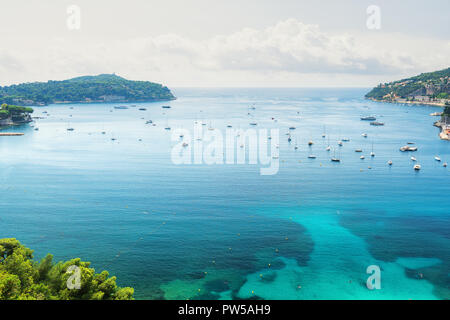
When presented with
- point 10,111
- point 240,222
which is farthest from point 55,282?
point 10,111

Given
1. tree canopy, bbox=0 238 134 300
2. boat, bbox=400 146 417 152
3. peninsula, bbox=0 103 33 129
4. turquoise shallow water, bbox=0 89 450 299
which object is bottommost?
turquoise shallow water, bbox=0 89 450 299

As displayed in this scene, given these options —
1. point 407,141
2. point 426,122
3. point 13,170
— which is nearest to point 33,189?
point 13,170

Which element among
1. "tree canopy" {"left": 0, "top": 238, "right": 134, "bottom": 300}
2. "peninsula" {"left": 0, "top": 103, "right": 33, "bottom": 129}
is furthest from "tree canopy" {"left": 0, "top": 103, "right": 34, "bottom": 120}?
"tree canopy" {"left": 0, "top": 238, "right": 134, "bottom": 300}

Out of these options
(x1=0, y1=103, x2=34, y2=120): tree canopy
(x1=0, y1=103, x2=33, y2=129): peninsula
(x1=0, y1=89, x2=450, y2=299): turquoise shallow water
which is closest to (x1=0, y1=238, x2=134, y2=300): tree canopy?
(x1=0, y1=89, x2=450, y2=299): turquoise shallow water

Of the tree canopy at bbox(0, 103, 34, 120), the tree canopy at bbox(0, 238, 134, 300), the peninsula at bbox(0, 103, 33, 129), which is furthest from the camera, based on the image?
the peninsula at bbox(0, 103, 33, 129)

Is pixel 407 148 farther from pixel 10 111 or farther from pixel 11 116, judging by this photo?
pixel 10 111

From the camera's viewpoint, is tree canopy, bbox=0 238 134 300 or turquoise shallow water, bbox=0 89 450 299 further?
turquoise shallow water, bbox=0 89 450 299

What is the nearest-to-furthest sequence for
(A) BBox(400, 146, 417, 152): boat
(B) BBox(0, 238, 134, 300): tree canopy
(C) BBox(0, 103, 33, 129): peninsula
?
(B) BBox(0, 238, 134, 300): tree canopy
(A) BBox(400, 146, 417, 152): boat
(C) BBox(0, 103, 33, 129): peninsula

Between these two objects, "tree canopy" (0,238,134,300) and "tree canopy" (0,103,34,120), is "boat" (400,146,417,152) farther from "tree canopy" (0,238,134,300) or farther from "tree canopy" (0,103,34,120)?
"tree canopy" (0,103,34,120)

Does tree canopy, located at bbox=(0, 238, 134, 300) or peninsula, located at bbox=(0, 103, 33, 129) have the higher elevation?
peninsula, located at bbox=(0, 103, 33, 129)
